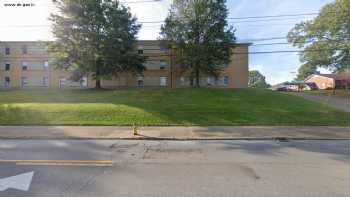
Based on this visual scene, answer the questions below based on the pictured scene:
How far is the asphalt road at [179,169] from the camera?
179 inches

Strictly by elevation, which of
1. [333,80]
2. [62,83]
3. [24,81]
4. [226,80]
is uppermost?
[333,80]

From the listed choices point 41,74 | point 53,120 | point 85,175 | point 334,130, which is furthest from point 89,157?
point 41,74

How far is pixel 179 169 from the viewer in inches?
232

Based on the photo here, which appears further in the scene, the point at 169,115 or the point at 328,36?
the point at 328,36

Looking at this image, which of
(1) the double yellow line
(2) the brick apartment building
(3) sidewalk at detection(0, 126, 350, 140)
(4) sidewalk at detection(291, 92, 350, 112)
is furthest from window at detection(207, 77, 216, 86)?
(1) the double yellow line

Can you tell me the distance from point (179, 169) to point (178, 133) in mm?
5485

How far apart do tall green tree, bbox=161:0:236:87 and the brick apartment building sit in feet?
40.3

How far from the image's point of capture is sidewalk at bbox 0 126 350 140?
10.6m

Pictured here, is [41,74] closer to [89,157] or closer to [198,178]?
[89,157]

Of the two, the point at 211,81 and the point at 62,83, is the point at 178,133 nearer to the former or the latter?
the point at 211,81

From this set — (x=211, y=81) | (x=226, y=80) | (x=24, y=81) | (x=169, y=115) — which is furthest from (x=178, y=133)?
(x=24, y=81)

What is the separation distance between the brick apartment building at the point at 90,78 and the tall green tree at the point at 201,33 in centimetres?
1228

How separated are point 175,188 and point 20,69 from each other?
5052 cm

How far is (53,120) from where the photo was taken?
1483cm
